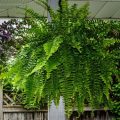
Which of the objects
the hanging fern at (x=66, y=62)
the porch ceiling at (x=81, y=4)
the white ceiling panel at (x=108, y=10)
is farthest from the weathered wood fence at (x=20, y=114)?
the hanging fern at (x=66, y=62)

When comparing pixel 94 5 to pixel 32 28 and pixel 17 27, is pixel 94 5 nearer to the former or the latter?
pixel 32 28

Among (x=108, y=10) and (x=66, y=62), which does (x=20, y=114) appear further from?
(x=66, y=62)

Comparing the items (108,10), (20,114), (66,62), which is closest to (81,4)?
(108,10)

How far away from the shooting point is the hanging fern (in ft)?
5.71

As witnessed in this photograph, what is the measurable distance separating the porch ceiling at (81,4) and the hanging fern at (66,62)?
57.0 inches

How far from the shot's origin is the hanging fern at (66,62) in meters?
1.74

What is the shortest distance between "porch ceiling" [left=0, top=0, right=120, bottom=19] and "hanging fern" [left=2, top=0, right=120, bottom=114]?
1.45 meters

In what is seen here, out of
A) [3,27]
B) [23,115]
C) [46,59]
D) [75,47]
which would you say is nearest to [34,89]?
[46,59]

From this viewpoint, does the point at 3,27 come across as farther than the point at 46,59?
Yes

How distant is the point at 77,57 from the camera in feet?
5.82

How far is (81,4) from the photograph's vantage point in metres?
3.38

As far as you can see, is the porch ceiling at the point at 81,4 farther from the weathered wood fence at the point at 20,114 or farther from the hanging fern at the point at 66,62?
the hanging fern at the point at 66,62

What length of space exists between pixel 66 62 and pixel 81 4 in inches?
68.0

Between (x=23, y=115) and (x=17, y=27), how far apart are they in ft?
4.68
